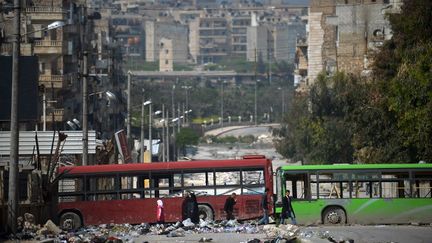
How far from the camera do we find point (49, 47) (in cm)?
7681

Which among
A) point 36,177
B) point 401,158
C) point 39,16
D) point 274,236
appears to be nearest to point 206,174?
point 36,177

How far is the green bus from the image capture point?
145 feet

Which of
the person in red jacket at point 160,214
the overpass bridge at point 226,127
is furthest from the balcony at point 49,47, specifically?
the overpass bridge at point 226,127

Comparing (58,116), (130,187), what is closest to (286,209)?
(130,187)

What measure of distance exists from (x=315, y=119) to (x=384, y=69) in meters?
28.4

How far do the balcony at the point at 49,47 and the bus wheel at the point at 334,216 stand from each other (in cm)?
3318

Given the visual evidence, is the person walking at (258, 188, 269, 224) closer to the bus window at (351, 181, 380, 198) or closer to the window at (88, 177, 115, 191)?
the bus window at (351, 181, 380, 198)

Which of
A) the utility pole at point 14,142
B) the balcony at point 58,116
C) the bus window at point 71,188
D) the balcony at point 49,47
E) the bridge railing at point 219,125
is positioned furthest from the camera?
the bridge railing at point 219,125

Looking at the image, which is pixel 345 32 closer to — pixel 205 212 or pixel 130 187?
pixel 130 187

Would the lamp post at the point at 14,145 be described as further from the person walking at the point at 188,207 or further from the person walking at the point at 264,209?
the person walking at the point at 264,209

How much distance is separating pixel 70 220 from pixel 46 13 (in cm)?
3246

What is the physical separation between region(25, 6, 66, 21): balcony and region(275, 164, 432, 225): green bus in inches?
1309

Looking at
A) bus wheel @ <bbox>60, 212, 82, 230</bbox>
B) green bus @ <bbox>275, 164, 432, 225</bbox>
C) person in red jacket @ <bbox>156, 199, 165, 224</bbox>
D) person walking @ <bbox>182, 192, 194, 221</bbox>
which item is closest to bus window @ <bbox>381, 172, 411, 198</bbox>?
green bus @ <bbox>275, 164, 432, 225</bbox>

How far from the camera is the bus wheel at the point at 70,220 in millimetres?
45531
